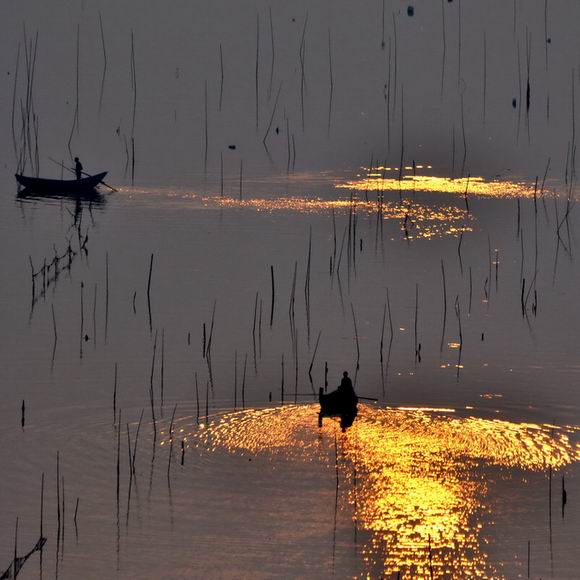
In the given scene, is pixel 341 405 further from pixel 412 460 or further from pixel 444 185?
pixel 444 185

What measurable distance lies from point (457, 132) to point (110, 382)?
27567 mm

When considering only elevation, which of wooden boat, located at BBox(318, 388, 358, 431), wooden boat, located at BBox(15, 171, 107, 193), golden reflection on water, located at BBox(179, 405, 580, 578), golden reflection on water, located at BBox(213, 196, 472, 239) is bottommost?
golden reflection on water, located at BBox(179, 405, 580, 578)

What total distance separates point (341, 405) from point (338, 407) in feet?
0.12

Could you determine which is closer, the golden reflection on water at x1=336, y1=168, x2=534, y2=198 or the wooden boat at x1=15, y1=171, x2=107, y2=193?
the wooden boat at x1=15, y1=171, x2=107, y2=193

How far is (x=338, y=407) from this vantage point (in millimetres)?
14766

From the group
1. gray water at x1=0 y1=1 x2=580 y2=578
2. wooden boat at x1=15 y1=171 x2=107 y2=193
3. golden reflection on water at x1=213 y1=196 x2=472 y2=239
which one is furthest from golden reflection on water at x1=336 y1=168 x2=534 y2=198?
wooden boat at x1=15 y1=171 x2=107 y2=193

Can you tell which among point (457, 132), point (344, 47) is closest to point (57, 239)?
point (457, 132)

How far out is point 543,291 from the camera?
893 inches

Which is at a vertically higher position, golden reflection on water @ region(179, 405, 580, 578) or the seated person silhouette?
the seated person silhouette

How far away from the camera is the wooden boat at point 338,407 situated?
14773 millimetres

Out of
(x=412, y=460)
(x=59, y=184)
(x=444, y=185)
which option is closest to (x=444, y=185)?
(x=444, y=185)

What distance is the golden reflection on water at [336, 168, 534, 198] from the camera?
32.8 meters

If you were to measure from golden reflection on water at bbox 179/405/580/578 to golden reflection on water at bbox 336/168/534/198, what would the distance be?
695 inches

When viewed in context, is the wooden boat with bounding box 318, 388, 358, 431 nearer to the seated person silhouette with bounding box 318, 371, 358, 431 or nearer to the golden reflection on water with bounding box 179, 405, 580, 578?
the seated person silhouette with bounding box 318, 371, 358, 431
